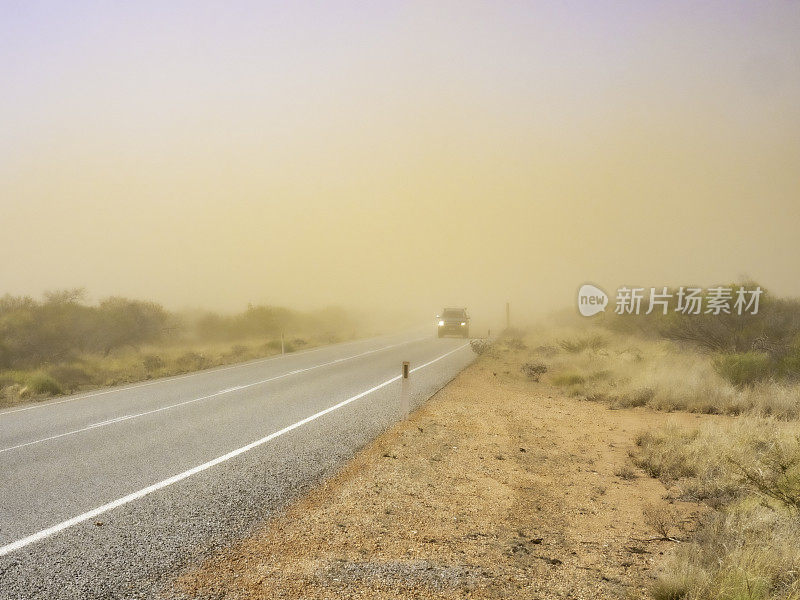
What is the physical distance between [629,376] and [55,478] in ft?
43.2

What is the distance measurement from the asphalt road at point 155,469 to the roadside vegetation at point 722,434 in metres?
4.04

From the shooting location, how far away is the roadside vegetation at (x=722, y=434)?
382 cm

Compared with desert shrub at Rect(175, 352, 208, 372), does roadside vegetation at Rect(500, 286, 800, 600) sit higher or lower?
higher

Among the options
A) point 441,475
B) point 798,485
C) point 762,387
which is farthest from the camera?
point 762,387

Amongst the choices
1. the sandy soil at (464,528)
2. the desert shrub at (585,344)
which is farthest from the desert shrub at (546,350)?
the sandy soil at (464,528)

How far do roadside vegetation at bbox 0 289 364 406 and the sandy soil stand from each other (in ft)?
41.2

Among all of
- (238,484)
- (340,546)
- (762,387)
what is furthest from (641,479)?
(762,387)

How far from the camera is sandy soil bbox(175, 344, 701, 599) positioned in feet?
13.3

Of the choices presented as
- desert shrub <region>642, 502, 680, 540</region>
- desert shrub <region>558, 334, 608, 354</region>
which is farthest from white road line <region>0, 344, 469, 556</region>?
desert shrub <region>558, 334, 608, 354</region>

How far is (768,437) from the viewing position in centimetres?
763

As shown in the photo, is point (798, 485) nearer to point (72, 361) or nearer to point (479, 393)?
point (479, 393)

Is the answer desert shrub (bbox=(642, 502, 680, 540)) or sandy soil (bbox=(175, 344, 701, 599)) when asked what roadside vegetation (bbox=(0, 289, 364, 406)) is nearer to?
sandy soil (bbox=(175, 344, 701, 599))

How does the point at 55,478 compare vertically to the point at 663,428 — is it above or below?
above

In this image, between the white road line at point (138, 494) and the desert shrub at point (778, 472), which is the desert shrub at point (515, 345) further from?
the desert shrub at point (778, 472)
